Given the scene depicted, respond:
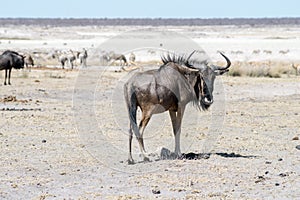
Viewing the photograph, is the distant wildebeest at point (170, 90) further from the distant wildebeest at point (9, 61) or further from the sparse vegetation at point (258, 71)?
the sparse vegetation at point (258, 71)

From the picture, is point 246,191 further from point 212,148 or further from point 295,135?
point 295,135

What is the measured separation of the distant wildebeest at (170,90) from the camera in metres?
11.8

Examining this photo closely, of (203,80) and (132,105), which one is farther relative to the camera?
(203,80)

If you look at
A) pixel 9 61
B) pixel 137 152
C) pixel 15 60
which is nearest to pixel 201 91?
pixel 137 152

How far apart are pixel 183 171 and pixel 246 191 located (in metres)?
1.45

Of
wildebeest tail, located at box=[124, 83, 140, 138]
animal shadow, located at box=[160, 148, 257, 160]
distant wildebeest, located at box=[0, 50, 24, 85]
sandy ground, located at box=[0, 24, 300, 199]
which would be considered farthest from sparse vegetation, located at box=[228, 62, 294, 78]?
wildebeest tail, located at box=[124, 83, 140, 138]

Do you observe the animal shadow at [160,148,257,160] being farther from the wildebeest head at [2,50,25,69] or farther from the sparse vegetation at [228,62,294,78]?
the sparse vegetation at [228,62,294,78]

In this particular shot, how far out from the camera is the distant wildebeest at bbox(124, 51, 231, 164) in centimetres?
1176

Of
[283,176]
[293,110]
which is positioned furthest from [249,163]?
[293,110]

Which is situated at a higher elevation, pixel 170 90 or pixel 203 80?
pixel 203 80

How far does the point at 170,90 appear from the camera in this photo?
1184 cm

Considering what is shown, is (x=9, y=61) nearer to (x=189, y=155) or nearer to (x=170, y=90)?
(x=189, y=155)

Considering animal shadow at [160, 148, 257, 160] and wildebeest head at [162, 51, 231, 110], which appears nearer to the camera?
wildebeest head at [162, 51, 231, 110]

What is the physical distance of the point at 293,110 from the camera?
20.6m
